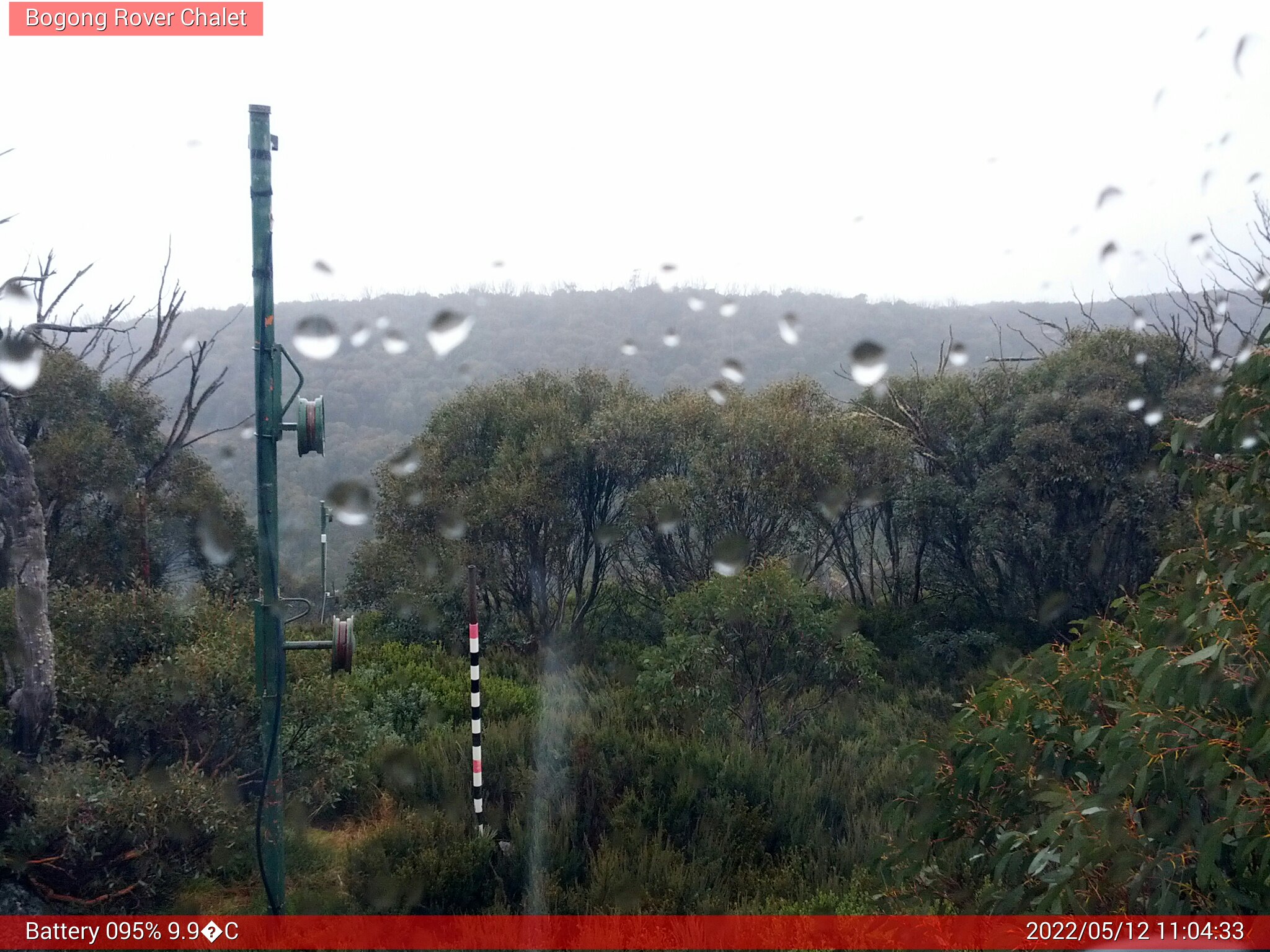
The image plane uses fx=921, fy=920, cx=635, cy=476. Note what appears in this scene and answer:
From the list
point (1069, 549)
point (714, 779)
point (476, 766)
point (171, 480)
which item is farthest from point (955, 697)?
point (171, 480)

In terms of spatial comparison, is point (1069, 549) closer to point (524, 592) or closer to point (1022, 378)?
point (1022, 378)

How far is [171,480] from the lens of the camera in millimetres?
14000

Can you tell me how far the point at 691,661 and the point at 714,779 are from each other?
197cm

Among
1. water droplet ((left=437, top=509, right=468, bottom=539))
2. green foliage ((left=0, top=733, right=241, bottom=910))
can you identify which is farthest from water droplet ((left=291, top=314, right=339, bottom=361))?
green foliage ((left=0, top=733, right=241, bottom=910))

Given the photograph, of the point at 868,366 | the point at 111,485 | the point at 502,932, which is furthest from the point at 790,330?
the point at 502,932

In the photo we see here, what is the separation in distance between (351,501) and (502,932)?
1383cm

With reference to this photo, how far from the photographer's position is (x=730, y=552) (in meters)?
14.4

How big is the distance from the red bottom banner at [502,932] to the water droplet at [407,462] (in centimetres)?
1076

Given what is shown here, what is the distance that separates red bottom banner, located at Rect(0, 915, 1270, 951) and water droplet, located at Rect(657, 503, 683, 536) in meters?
9.24

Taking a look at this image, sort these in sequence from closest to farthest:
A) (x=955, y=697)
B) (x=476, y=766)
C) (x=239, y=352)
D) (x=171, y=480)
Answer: (x=476, y=766) < (x=955, y=697) < (x=171, y=480) < (x=239, y=352)

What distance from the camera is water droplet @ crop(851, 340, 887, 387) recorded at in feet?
61.7

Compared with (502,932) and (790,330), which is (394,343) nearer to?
(790,330)

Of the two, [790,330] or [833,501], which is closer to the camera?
[833,501]

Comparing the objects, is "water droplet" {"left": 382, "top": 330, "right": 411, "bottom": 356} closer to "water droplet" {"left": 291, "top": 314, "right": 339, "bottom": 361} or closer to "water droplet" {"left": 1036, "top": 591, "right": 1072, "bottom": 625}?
"water droplet" {"left": 291, "top": 314, "right": 339, "bottom": 361}
